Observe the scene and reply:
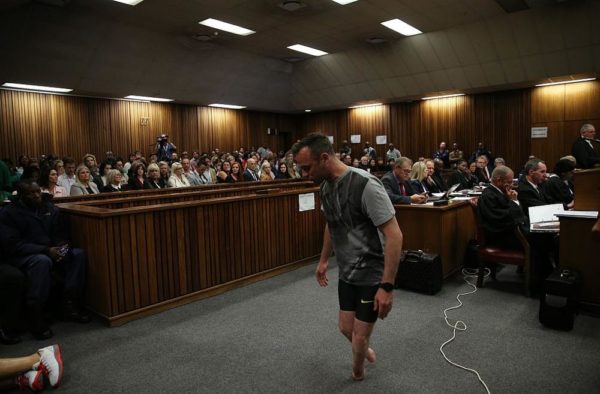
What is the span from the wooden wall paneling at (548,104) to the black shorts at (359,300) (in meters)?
12.0

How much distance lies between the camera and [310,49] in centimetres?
1228

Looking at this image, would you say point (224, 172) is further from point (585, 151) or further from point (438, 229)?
point (585, 151)

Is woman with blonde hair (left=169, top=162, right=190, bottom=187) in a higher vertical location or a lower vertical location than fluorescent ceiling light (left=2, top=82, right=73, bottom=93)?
lower

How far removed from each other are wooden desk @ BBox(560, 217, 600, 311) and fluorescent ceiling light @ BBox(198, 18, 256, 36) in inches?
324

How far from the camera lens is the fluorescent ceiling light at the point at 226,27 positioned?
9.38m

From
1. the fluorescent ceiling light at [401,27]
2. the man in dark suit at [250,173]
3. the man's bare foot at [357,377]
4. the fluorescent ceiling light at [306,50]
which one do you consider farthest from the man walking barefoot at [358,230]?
the fluorescent ceiling light at [306,50]

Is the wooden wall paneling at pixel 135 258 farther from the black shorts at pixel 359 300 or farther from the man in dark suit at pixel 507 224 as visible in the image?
the man in dark suit at pixel 507 224

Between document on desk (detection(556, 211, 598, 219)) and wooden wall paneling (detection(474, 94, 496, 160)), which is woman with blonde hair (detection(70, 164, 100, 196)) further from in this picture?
wooden wall paneling (detection(474, 94, 496, 160))

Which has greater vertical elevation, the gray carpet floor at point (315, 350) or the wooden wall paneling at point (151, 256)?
the wooden wall paneling at point (151, 256)

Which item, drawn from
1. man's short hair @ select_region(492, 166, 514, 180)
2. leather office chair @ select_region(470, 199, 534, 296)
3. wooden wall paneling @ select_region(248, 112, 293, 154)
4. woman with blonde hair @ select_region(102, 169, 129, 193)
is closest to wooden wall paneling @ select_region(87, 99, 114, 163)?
wooden wall paneling @ select_region(248, 112, 293, 154)

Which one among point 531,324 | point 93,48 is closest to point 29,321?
point 531,324

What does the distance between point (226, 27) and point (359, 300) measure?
9076 mm

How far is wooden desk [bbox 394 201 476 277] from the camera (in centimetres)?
438

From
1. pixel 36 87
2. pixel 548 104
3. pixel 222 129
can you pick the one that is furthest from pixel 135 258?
pixel 548 104
